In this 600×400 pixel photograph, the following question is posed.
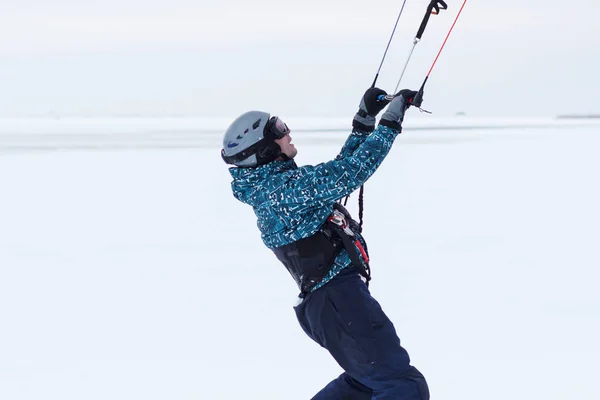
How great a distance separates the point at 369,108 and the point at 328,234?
64cm

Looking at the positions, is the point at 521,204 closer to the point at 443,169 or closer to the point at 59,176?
the point at 443,169

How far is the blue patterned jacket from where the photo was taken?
8.18ft

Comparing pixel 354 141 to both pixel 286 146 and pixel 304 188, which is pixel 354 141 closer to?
pixel 286 146

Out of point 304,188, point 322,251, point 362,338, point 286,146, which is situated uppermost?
point 286,146

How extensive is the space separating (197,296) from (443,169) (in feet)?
36.8

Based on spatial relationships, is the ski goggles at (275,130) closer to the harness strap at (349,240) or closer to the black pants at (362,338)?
the harness strap at (349,240)

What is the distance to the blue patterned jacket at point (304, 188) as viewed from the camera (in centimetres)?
249

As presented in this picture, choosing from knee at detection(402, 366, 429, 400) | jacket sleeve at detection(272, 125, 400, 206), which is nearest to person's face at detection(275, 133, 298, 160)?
jacket sleeve at detection(272, 125, 400, 206)

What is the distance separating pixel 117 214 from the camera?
33.8 feet

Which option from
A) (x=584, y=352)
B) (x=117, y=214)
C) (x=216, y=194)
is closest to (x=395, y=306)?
(x=584, y=352)

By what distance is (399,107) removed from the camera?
264 centimetres

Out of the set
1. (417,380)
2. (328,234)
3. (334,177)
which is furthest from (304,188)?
(417,380)

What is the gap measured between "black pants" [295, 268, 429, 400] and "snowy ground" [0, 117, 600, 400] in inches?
54.9

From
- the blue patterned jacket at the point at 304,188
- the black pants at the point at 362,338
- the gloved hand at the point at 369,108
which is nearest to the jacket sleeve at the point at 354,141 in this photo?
the gloved hand at the point at 369,108
